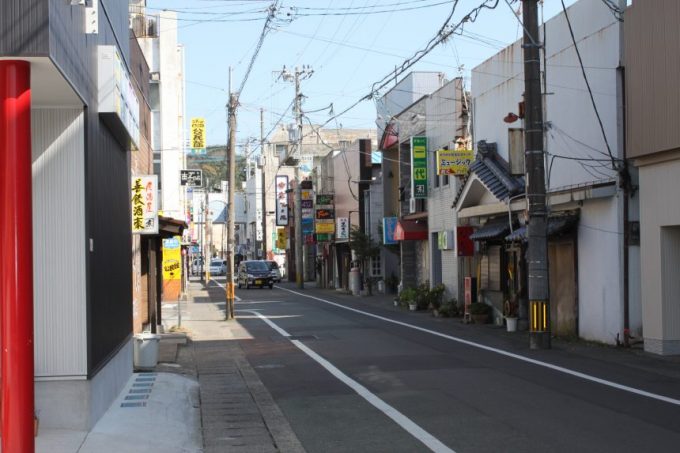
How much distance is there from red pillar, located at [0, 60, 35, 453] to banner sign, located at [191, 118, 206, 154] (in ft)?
135

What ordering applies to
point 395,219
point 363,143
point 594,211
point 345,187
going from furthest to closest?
point 345,187 → point 363,143 → point 395,219 → point 594,211

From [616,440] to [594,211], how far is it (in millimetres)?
12086

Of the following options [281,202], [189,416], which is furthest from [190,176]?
[189,416]

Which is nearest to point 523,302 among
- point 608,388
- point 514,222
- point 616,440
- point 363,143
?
point 514,222

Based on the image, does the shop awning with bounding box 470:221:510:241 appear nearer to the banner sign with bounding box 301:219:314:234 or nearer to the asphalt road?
the asphalt road

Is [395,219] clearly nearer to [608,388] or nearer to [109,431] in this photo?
[608,388]

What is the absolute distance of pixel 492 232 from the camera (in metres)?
25.6

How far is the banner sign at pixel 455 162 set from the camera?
1141 inches

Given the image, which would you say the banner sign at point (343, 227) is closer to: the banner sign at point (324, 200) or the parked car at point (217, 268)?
the banner sign at point (324, 200)

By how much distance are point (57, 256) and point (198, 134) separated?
3906 cm

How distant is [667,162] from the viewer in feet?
57.6

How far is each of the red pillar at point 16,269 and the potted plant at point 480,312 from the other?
69.5 feet

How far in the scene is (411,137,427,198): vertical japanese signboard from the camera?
3538 centimetres

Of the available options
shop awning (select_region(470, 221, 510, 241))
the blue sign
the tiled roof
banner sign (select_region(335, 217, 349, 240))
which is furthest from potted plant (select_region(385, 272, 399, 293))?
shop awning (select_region(470, 221, 510, 241))
